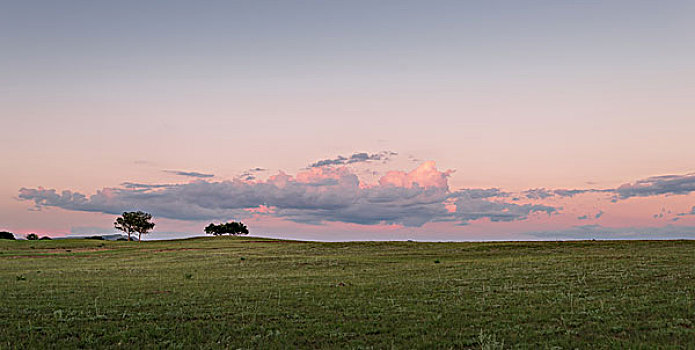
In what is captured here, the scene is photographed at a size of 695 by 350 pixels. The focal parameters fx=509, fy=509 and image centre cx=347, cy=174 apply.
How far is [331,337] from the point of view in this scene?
13359mm

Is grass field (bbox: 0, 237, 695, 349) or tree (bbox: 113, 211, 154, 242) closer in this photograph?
grass field (bbox: 0, 237, 695, 349)

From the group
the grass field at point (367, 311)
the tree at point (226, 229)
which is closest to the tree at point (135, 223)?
the tree at point (226, 229)

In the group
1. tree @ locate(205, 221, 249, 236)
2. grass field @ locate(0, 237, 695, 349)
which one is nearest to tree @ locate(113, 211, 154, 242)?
tree @ locate(205, 221, 249, 236)

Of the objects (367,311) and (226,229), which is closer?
(367,311)

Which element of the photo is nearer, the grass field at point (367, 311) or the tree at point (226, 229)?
the grass field at point (367, 311)

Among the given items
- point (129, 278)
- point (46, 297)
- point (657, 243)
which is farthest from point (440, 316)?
point (657, 243)

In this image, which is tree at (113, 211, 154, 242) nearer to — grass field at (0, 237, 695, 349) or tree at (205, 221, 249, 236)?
tree at (205, 221, 249, 236)

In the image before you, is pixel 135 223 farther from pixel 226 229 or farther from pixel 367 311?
pixel 367 311

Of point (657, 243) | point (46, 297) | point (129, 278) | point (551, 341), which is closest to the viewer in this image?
point (551, 341)

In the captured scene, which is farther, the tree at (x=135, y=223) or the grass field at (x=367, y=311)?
the tree at (x=135, y=223)

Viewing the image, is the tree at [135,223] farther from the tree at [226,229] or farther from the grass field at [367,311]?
the grass field at [367,311]

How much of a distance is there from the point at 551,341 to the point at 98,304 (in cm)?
1577

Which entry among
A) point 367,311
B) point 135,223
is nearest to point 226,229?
point 135,223

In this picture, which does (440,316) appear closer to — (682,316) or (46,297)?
(682,316)
